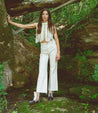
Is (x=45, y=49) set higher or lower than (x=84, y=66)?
higher

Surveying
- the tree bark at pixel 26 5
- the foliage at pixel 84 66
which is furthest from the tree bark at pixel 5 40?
the foliage at pixel 84 66

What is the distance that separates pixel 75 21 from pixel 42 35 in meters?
2.68

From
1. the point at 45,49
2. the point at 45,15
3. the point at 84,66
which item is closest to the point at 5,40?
the point at 45,49

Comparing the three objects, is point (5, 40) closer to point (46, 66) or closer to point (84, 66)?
point (46, 66)

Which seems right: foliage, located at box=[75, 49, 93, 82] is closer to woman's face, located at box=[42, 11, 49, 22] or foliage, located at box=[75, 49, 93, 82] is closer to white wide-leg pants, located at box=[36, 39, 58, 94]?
white wide-leg pants, located at box=[36, 39, 58, 94]

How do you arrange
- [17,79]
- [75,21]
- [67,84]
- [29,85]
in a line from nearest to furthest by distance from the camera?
[17,79]
[29,85]
[67,84]
[75,21]

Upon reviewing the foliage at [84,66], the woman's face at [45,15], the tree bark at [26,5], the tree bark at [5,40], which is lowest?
the foliage at [84,66]

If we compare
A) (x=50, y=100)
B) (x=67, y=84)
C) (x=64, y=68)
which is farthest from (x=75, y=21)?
(x=50, y=100)

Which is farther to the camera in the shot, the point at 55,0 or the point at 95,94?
the point at 55,0

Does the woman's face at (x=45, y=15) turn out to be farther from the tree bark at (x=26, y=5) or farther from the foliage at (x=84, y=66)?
the foliage at (x=84, y=66)

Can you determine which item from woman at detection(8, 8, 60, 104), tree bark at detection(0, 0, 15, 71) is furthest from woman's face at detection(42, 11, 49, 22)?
tree bark at detection(0, 0, 15, 71)

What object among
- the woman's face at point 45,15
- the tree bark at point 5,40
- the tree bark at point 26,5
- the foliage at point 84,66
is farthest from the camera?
the foliage at point 84,66

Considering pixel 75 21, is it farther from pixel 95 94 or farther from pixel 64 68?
pixel 95 94

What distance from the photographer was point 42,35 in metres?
3.97
